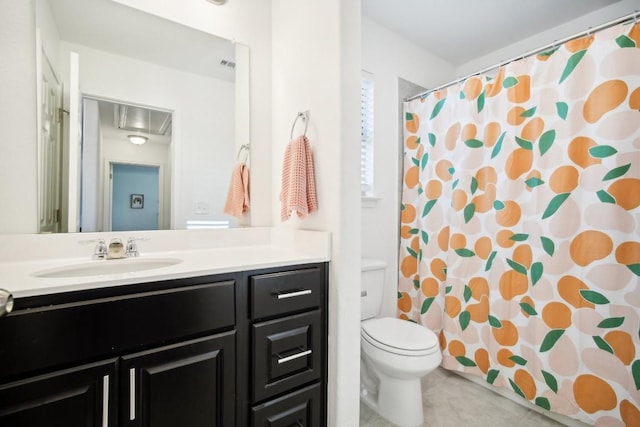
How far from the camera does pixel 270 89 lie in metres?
1.72

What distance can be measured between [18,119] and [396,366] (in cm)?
199

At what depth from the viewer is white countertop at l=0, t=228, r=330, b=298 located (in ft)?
2.62

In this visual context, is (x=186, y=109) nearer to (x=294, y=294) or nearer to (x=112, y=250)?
(x=112, y=250)

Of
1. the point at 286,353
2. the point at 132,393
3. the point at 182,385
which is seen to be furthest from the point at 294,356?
the point at 132,393

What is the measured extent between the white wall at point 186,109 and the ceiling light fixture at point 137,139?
13 cm

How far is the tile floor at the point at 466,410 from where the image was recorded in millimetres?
1539

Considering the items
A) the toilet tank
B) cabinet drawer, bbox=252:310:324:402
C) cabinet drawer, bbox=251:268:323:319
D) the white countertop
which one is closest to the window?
the toilet tank

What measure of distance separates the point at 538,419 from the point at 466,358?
44cm

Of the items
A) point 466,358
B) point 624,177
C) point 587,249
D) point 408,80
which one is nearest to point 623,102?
point 624,177

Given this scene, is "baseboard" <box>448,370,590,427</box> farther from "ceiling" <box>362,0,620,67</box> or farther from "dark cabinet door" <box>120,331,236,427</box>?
"ceiling" <box>362,0,620,67</box>

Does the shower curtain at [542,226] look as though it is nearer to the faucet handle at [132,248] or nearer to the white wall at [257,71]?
the white wall at [257,71]

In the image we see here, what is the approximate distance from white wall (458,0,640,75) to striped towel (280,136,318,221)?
215 centimetres

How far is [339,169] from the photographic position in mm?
1226

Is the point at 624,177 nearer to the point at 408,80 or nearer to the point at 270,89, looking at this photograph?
the point at 408,80
